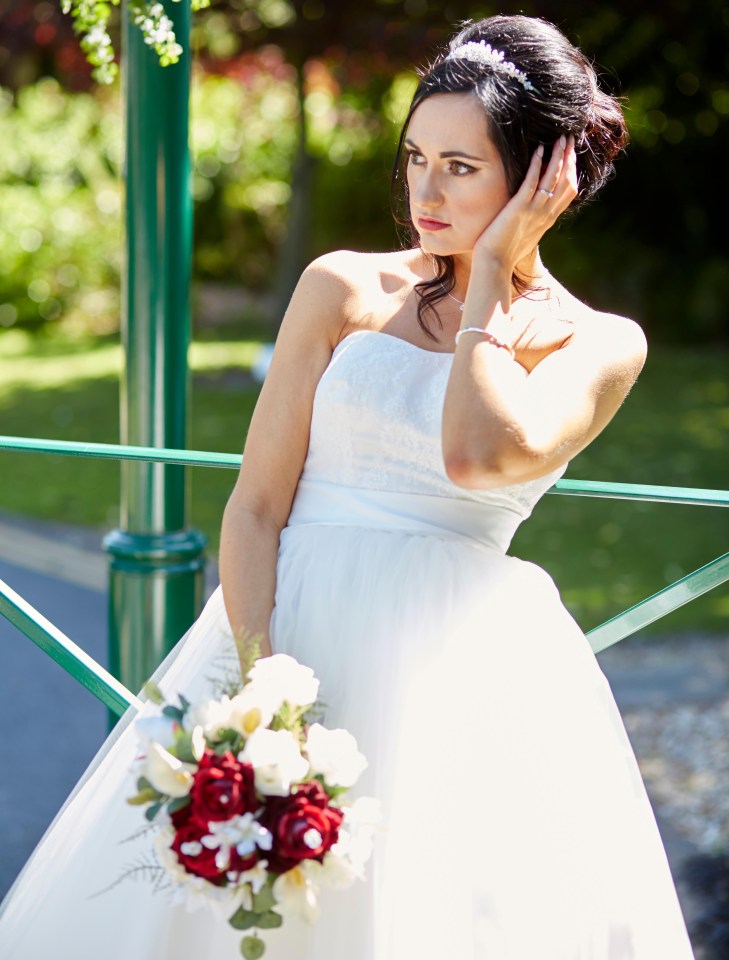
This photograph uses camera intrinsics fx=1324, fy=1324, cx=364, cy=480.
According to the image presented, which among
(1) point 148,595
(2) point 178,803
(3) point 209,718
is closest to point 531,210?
(3) point 209,718

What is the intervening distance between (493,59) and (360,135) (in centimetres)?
1588

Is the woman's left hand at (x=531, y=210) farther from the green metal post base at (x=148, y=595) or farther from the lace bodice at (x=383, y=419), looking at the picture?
the green metal post base at (x=148, y=595)

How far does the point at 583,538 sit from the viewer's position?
8.61 m

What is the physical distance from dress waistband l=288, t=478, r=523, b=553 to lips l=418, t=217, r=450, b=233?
43 cm

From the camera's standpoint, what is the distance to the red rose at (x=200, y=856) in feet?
5.29

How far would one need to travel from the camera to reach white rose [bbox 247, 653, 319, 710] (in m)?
1.71

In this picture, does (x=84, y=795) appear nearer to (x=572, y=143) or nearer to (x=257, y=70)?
(x=572, y=143)

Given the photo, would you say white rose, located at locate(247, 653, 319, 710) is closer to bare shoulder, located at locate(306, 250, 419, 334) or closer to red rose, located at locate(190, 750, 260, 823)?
red rose, located at locate(190, 750, 260, 823)

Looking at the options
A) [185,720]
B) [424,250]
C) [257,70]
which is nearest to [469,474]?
[424,250]

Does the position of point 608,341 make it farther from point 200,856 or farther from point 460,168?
point 200,856

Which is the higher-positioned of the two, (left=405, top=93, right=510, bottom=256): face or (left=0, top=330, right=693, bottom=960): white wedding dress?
(left=405, top=93, right=510, bottom=256): face

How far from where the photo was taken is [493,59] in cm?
213

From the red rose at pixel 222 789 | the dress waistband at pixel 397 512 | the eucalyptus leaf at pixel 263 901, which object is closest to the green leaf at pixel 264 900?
the eucalyptus leaf at pixel 263 901

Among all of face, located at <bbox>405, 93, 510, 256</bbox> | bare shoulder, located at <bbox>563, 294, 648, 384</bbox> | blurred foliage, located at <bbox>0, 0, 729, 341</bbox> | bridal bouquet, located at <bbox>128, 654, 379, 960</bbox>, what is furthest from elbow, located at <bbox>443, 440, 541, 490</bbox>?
blurred foliage, located at <bbox>0, 0, 729, 341</bbox>
